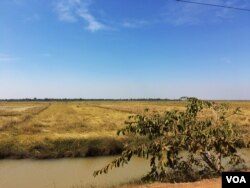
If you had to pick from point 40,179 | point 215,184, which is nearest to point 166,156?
point 215,184

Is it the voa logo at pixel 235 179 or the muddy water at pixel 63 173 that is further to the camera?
the muddy water at pixel 63 173

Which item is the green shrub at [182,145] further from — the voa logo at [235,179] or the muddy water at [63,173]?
the voa logo at [235,179]

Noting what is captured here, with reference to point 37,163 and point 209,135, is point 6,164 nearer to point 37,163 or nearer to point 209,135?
point 37,163

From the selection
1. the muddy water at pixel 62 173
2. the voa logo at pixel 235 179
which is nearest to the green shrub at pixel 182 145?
the muddy water at pixel 62 173

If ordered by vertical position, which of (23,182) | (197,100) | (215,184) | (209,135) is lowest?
(23,182)

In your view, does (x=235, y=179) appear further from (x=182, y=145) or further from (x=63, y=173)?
(x=63, y=173)

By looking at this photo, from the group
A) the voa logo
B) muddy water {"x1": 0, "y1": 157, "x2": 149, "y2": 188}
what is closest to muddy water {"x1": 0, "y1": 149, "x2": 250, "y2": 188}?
muddy water {"x1": 0, "y1": 157, "x2": 149, "y2": 188}

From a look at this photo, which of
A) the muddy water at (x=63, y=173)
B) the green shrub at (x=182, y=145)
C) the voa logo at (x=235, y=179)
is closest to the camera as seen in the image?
the voa logo at (x=235, y=179)

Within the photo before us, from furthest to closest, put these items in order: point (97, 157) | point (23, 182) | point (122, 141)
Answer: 1. point (122, 141)
2. point (97, 157)
3. point (23, 182)

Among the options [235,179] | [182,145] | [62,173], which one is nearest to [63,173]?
[62,173]

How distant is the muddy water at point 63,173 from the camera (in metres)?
15.6

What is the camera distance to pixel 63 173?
17719mm

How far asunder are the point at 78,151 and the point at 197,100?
9.43m

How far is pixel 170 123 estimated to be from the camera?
14242 millimetres
